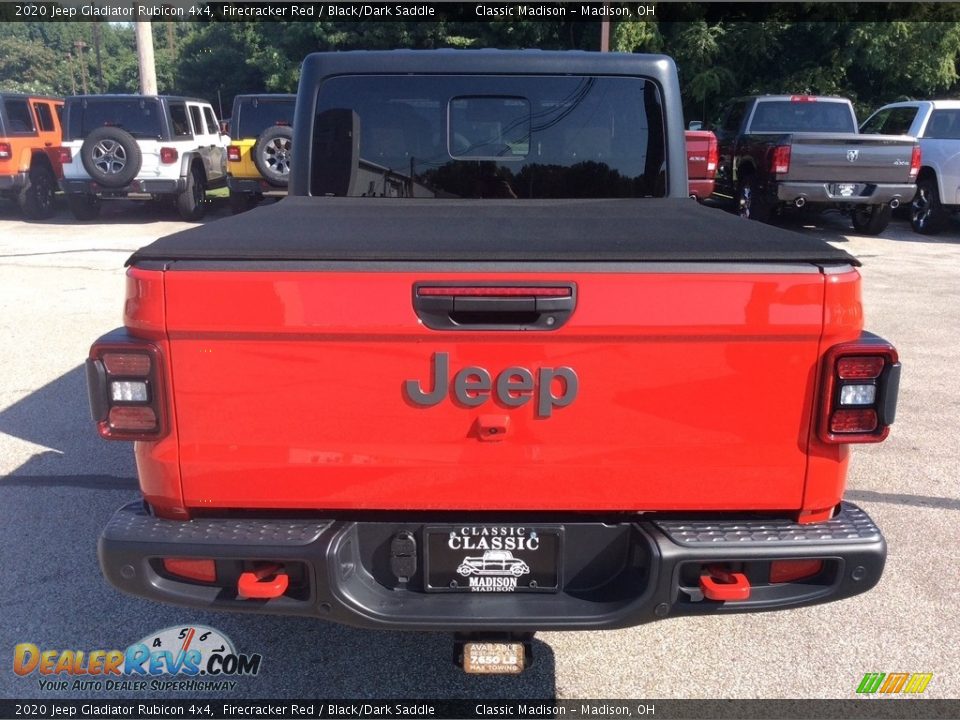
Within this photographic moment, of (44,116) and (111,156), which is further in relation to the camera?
(44,116)

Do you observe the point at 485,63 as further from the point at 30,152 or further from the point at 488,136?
the point at 30,152

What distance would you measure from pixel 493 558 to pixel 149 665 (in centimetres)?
151

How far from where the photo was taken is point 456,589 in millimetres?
2334

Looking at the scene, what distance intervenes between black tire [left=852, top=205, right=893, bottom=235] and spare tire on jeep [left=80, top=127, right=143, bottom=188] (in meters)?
11.1

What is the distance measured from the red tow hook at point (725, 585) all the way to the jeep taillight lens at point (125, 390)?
4.97 feet

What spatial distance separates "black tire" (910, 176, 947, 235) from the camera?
13.2m

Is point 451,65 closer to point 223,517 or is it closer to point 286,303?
point 286,303

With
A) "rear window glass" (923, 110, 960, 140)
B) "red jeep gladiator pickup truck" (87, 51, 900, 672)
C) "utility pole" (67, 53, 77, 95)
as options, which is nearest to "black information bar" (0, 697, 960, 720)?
"red jeep gladiator pickup truck" (87, 51, 900, 672)

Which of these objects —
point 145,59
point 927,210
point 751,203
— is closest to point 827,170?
point 751,203

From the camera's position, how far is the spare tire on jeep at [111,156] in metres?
12.7

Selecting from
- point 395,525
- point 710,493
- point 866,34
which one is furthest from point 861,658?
point 866,34

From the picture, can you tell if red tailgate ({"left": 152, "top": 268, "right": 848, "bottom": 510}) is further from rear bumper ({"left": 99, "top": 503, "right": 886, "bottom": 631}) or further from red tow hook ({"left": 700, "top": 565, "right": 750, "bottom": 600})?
red tow hook ({"left": 700, "top": 565, "right": 750, "bottom": 600})

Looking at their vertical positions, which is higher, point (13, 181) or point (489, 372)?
point (489, 372)

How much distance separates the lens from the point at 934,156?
42.2ft
